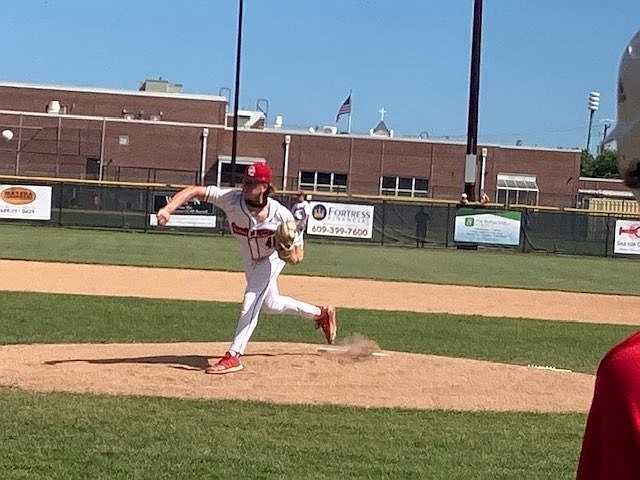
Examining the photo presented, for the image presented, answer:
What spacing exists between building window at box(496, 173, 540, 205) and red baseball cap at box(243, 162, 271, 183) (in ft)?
175

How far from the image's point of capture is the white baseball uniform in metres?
8.70

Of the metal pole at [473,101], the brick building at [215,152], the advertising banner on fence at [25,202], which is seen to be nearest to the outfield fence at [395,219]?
the advertising banner on fence at [25,202]

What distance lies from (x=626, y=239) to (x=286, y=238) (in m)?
30.0

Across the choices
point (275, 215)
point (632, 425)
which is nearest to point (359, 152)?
point (275, 215)

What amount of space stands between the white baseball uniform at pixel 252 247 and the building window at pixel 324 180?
52343mm

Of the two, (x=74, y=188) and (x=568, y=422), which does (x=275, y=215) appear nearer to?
(x=568, y=422)

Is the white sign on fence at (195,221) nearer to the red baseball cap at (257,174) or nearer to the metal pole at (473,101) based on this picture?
the metal pole at (473,101)

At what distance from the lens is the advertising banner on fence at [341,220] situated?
36.5 metres

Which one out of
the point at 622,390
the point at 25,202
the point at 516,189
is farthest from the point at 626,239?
the point at 622,390

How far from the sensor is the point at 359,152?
61.8 m

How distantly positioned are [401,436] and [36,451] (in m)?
2.25

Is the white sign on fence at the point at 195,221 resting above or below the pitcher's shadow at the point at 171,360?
above

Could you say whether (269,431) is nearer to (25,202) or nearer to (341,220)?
(341,220)

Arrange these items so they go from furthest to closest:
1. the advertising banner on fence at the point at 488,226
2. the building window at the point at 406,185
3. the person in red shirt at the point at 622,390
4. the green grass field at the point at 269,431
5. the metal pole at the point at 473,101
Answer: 1. the building window at the point at 406,185
2. the advertising banner on fence at the point at 488,226
3. the metal pole at the point at 473,101
4. the green grass field at the point at 269,431
5. the person in red shirt at the point at 622,390
